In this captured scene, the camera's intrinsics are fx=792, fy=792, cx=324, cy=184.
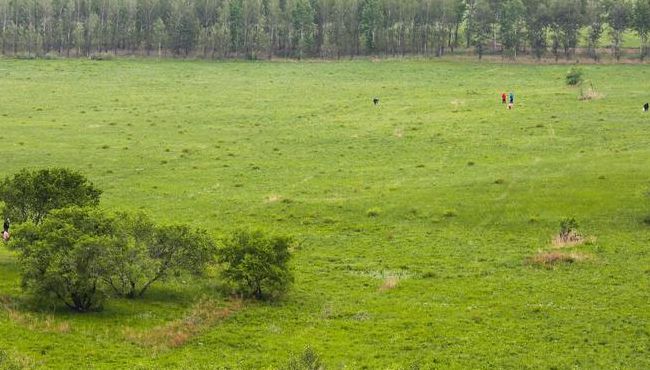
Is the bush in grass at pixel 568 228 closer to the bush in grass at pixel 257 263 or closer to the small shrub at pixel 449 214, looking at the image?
the small shrub at pixel 449 214

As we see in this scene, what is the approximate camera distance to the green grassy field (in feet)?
109

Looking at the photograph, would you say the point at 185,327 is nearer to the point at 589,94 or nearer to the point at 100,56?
the point at 589,94

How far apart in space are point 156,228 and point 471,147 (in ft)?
141

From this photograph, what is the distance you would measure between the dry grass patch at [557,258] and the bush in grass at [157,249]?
712 inches

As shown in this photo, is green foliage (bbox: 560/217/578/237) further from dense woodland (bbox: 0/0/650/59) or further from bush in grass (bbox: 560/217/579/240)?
dense woodland (bbox: 0/0/650/59)

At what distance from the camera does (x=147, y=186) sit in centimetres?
6316

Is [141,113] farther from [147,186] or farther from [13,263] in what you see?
[13,263]

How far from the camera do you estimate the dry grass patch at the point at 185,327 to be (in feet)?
108

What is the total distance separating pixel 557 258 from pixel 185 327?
2155 centimetres

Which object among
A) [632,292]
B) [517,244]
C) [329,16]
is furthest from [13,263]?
[329,16]

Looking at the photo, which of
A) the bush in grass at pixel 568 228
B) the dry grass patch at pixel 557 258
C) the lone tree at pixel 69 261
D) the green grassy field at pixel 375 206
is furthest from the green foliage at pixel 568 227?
the lone tree at pixel 69 261

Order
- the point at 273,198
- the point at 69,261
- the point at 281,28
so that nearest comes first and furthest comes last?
1. the point at 69,261
2. the point at 273,198
3. the point at 281,28

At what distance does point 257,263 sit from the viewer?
3856 centimetres

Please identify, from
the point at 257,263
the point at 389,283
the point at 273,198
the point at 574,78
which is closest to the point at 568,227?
the point at 389,283
